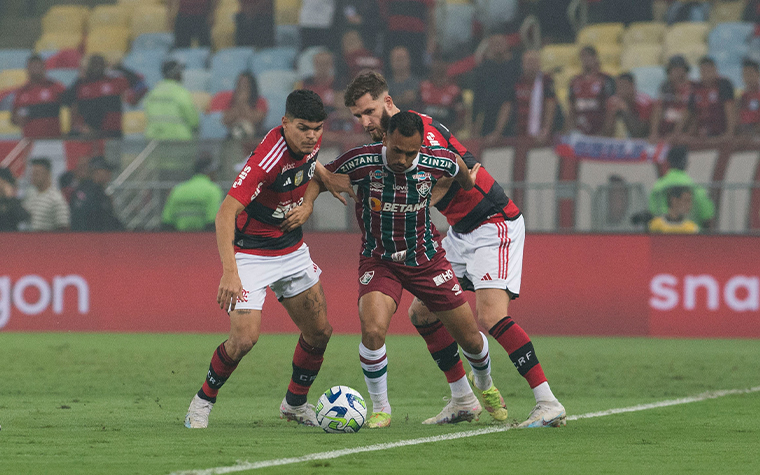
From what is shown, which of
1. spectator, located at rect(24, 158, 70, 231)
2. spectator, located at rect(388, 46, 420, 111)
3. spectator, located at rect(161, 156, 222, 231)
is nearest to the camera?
spectator, located at rect(161, 156, 222, 231)

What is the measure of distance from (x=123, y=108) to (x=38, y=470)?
13.9 metres

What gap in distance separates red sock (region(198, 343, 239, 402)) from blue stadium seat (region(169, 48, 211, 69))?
13.6 m

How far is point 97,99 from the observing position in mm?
17984

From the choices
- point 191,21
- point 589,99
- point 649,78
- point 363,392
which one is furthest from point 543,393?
point 191,21

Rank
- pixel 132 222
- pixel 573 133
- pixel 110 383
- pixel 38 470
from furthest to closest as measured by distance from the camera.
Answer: pixel 573 133, pixel 132 222, pixel 110 383, pixel 38 470

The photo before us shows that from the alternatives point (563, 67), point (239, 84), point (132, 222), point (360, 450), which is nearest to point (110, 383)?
point (360, 450)

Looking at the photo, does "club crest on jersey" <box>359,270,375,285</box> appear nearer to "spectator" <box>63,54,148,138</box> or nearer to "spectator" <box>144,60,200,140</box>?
"spectator" <box>144,60,200,140</box>

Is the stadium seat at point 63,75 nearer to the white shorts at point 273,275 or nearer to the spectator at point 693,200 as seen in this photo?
the spectator at point 693,200

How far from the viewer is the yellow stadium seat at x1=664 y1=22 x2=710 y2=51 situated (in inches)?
707

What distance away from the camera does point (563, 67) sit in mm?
18125

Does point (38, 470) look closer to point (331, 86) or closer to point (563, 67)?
point (331, 86)

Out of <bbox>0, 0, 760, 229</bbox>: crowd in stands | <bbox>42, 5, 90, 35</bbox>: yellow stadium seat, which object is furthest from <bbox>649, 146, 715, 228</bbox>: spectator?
<bbox>42, 5, 90, 35</bbox>: yellow stadium seat

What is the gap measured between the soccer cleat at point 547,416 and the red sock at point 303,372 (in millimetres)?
1388

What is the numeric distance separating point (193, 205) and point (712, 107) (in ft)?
25.6
